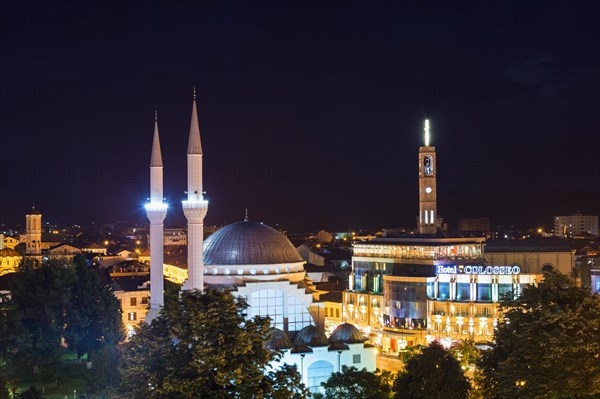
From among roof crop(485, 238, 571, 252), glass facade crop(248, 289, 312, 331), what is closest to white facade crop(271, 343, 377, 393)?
glass facade crop(248, 289, 312, 331)

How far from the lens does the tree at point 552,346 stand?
35344mm

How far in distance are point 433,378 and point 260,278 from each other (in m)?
20.1

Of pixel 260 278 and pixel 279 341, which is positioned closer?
pixel 279 341

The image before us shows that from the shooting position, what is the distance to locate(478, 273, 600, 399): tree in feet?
116

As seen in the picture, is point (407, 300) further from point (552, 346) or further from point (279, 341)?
point (552, 346)

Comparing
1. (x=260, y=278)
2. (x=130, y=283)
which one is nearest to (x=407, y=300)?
(x=260, y=278)

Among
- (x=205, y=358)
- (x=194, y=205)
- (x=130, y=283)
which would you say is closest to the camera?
(x=205, y=358)

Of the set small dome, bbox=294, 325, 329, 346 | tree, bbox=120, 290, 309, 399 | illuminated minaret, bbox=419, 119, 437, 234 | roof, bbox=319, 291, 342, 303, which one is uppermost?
illuminated minaret, bbox=419, 119, 437, 234

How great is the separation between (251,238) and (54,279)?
21.5 metres

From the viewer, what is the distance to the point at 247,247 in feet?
202

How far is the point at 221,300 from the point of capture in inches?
1194

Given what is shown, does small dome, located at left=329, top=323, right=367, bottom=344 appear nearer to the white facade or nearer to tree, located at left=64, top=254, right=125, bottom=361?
the white facade

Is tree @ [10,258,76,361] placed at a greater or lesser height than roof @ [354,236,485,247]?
lesser

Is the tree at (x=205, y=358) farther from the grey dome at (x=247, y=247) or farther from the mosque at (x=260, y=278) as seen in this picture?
the grey dome at (x=247, y=247)
